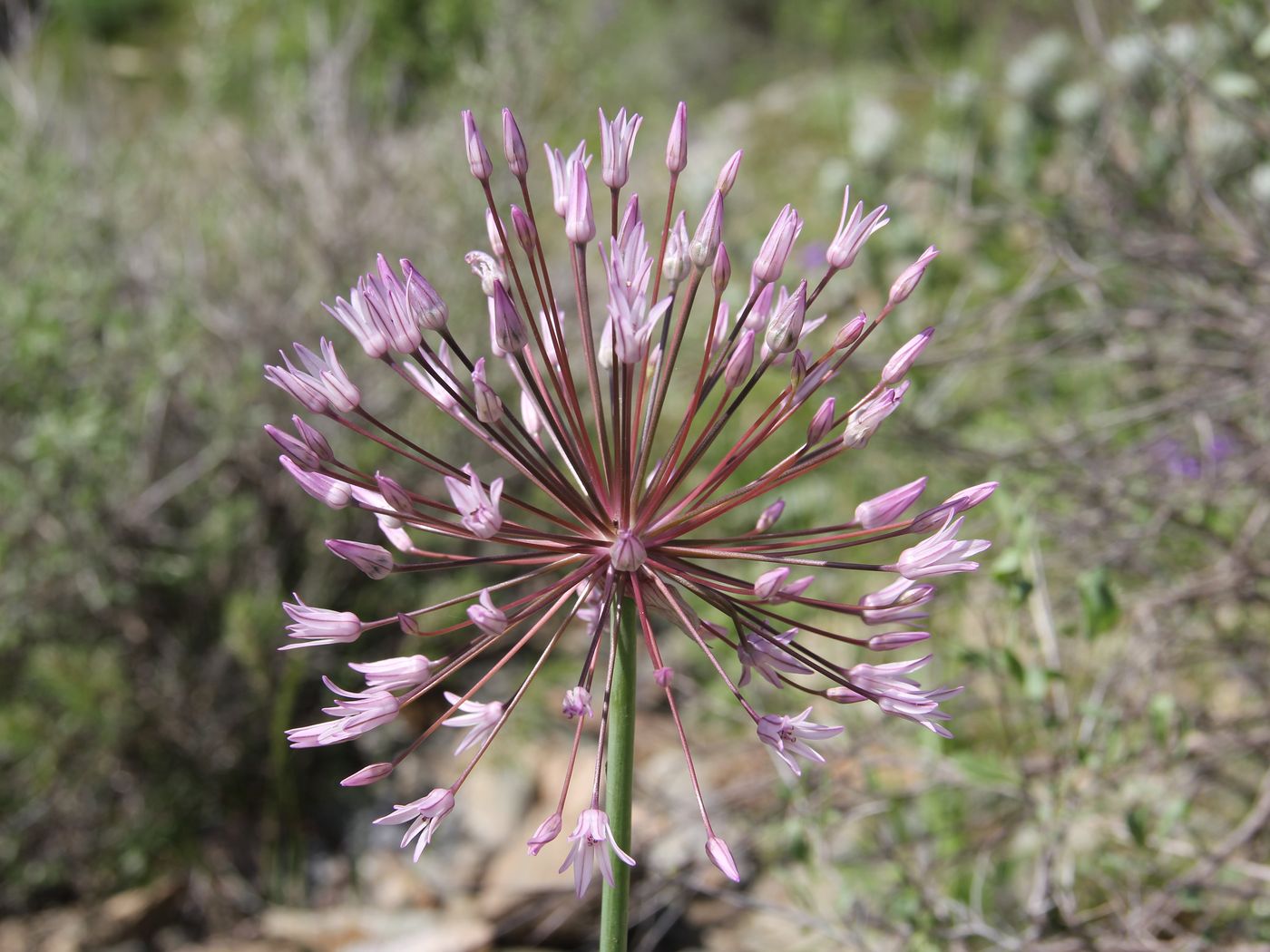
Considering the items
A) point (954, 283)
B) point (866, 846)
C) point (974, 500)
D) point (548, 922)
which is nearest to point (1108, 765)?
point (866, 846)

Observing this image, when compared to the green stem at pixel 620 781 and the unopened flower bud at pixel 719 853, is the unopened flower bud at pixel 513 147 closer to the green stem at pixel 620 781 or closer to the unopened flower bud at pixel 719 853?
Result: the green stem at pixel 620 781

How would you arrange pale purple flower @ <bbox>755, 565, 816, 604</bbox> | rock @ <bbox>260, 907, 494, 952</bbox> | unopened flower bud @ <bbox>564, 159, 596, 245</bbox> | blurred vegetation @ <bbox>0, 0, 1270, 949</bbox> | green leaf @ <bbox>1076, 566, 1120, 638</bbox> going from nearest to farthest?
pale purple flower @ <bbox>755, 565, 816, 604</bbox>
unopened flower bud @ <bbox>564, 159, 596, 245</bbox>
green leaf @ <bbox>1076, 566, 1120, 638</bbox>
blurred vegetation @ <bbox>0, 0, 1270, 949</bbox>
rock @ <bbox>260, 907, 494, 952</bbox>

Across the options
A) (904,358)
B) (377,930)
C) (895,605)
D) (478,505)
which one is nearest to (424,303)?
(478,505)

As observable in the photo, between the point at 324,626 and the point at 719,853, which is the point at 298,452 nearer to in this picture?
the point at 324,626

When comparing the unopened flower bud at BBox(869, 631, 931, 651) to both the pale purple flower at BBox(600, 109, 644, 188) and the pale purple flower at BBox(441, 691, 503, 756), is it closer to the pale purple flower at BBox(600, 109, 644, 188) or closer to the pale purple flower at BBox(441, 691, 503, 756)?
the pale purple flower at BBox(441, 691, 503, 756)

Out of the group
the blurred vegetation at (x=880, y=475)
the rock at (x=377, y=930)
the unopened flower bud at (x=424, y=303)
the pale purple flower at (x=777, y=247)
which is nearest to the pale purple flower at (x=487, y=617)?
the unopened flower bud at (x=424, y=303)

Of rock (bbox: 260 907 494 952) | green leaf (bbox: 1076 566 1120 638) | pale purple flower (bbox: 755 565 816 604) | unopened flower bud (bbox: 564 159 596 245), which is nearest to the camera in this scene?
pale purple flower (bbox: 755 565 816 604)

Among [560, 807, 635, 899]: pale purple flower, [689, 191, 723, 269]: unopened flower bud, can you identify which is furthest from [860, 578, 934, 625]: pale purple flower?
[689, 191, 723, 269]: unopened flower bud
